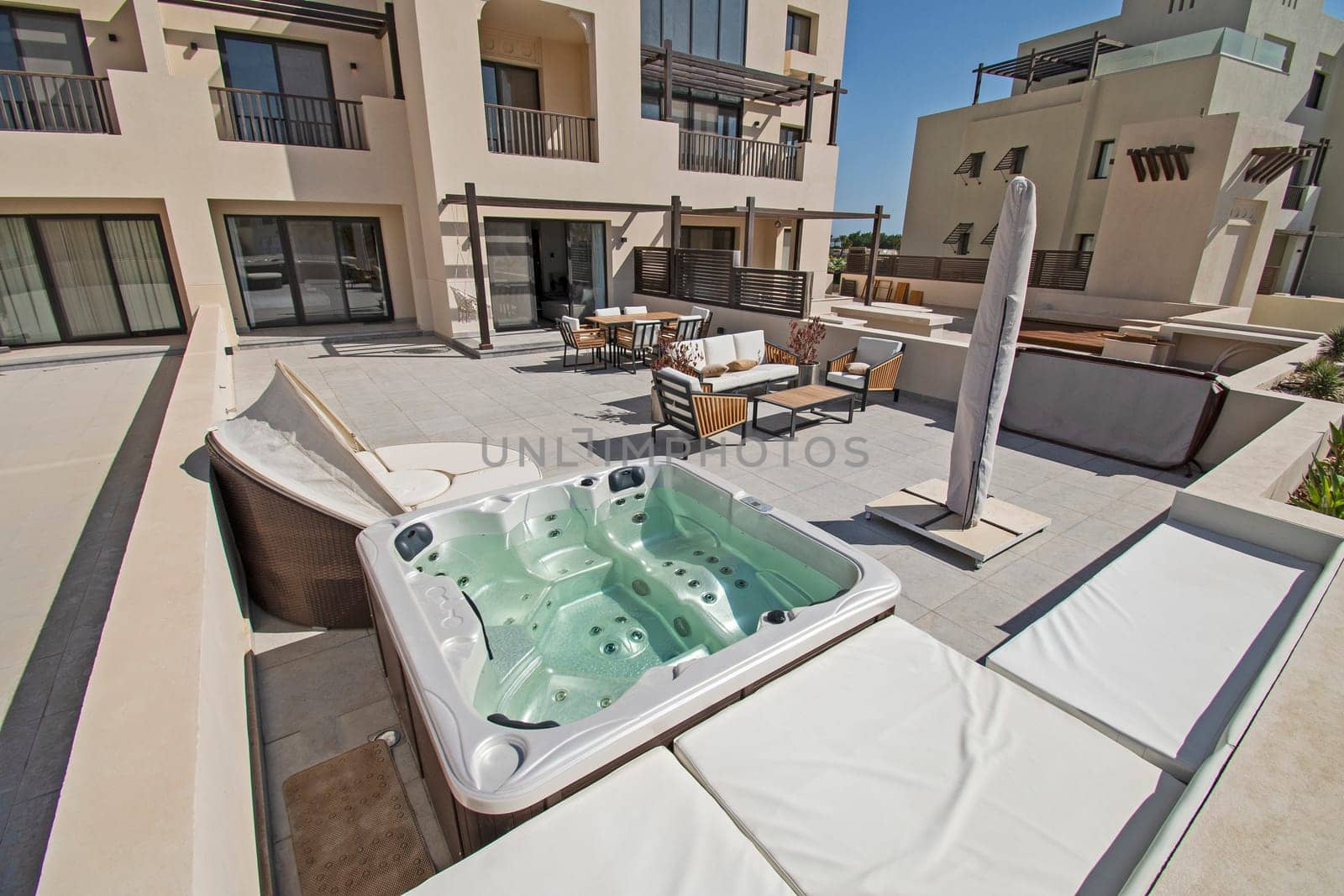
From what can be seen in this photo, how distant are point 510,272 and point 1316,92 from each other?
27.5m

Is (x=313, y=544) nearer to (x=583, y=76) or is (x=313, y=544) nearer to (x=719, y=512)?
(x=719, y=512)

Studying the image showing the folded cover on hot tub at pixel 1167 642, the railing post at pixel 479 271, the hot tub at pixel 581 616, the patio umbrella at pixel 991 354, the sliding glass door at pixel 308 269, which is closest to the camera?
the hot tub at pixel 581 616

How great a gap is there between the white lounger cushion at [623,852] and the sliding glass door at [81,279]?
14615 mm

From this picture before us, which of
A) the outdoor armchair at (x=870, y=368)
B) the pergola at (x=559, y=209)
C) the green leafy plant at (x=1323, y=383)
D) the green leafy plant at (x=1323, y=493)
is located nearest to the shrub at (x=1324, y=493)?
the green leafy plant at (x=1323, y=493)

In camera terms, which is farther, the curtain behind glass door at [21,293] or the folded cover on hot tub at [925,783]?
the curtain behind glass door at [21,293]

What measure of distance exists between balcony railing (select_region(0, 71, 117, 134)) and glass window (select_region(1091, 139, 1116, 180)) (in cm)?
2459

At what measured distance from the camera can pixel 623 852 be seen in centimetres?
193

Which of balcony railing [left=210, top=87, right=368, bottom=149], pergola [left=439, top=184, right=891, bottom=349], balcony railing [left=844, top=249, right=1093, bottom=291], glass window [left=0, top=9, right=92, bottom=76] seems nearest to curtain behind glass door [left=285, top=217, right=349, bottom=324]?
balcony railing [left=210, top=87, right=368, bottom=149]

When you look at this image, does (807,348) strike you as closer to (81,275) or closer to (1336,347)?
(1336,347)

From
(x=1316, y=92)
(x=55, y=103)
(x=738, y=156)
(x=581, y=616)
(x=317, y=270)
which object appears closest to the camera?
(x=581, y=616)

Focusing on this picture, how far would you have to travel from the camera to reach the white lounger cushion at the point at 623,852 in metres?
1.83

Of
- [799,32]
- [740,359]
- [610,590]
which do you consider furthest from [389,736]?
[799,32]

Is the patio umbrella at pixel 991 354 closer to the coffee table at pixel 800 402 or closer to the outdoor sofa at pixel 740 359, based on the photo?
the coffee table at pixel 800 402

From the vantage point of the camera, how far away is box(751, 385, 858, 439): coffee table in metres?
6.99
